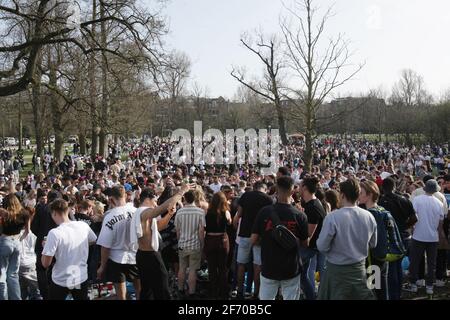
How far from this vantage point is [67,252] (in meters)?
5.11

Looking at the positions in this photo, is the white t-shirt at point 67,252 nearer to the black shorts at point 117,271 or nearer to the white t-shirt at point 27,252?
the black shorts at point 117,271

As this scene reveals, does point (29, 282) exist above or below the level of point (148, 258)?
below

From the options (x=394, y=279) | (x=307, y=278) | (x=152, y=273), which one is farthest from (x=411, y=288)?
(x=152, y=273)

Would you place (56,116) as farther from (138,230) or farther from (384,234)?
(384,234)

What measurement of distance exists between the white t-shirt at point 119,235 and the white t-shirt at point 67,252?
2.05 feet

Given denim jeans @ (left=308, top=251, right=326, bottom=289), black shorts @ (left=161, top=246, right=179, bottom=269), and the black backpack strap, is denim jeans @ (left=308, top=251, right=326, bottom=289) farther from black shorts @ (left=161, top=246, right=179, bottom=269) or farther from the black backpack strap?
black shorts @ (left=161, top=246, right=179, bottom=269)

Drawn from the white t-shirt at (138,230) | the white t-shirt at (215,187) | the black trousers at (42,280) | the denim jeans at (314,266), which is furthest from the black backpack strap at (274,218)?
the white t-shirt at (215,187)

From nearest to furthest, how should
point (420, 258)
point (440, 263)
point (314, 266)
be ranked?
point (314, 266), point (420, 258), point (440, 263)

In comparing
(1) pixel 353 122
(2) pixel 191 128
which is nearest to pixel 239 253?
(2) pixel 191 128

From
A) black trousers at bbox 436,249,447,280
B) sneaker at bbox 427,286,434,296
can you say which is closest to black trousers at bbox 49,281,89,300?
sneaker at bbox 427,286,434,296

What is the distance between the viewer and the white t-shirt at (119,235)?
5.88 m

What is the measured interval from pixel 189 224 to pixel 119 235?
4.12 feet
